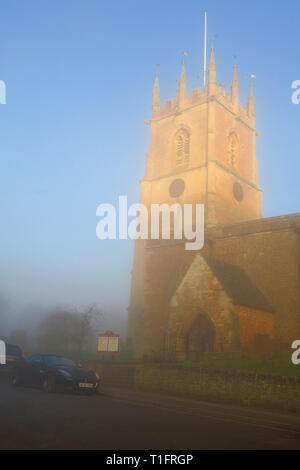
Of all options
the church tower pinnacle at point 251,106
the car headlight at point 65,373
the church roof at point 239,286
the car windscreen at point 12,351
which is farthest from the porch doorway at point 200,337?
the church tower pinnacle at point 251,106

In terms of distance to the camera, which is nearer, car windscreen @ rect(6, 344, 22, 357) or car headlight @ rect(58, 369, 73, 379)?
car headlight @ rect(58, 369, 73, 379)

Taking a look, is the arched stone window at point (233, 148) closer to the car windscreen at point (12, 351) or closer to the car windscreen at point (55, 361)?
the car windscreen at point (12, 351)

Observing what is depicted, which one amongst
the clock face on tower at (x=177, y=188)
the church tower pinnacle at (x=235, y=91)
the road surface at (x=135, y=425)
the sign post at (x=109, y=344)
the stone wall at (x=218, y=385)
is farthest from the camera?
the church tower pinnacle at (x=235, y=91)

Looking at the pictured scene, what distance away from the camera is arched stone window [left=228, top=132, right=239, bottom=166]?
4159 centimetres

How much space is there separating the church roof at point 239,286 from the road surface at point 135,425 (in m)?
9.75

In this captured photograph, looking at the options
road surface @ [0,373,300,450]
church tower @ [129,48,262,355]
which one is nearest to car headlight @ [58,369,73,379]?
road surface @ [0,373,300,450]

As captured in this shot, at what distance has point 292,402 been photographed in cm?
1281

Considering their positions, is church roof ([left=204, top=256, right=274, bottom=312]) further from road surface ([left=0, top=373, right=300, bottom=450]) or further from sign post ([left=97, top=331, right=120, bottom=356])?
road surface ([left=0, top=373, right=300, bottom=450])

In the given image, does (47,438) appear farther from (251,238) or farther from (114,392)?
(251,238)

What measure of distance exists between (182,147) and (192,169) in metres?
3.21

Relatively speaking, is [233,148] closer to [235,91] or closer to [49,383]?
[235,91]

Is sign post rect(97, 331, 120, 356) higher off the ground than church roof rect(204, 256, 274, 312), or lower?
lower

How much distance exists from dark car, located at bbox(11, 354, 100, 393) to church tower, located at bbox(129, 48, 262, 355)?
1796 cm

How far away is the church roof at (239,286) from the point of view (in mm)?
22458
